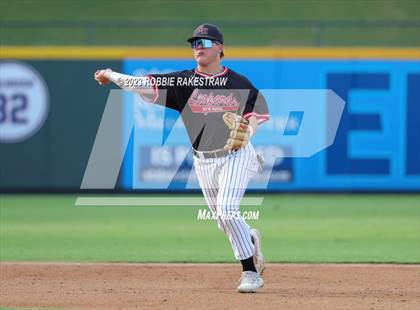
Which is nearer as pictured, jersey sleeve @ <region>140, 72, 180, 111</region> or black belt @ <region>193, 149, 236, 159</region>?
black belt @ <region>193, 149, 236, 159</region>

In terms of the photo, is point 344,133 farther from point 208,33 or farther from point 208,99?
point 208,33

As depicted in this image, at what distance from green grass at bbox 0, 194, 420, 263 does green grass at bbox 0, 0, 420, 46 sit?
3349mm

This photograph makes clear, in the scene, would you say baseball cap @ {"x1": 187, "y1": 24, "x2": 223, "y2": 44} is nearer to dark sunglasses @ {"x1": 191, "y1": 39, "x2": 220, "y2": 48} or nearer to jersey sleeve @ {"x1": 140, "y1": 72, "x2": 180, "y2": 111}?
dark sunglasses @ {"x1": 191, "y1": 39, "x2": 220, "y2": 48}

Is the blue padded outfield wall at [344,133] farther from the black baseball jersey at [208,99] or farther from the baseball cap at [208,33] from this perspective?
the baseball cap at [208,33]

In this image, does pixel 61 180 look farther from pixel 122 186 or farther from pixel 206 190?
pixel 206 190

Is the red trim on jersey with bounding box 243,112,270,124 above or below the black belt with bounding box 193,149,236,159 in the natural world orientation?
above

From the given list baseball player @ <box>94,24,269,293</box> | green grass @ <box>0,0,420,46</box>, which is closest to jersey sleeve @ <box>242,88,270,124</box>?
baseball player @ <box>94,24,269,293</box>

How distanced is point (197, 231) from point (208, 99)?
205 inches

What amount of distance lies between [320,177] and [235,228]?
9.56m

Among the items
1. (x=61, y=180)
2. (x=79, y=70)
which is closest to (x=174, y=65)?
(x=79, y=70)

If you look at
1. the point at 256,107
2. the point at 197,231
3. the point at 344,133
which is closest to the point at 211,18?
the point at 344,133

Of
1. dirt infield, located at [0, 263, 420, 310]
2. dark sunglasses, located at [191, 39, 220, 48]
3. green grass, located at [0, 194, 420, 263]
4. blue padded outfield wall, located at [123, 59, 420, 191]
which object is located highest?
dark sunglasses, located at [191, 39, 220, 48]

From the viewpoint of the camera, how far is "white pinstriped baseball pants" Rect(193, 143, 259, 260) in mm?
7680

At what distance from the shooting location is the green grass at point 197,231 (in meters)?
10.6
